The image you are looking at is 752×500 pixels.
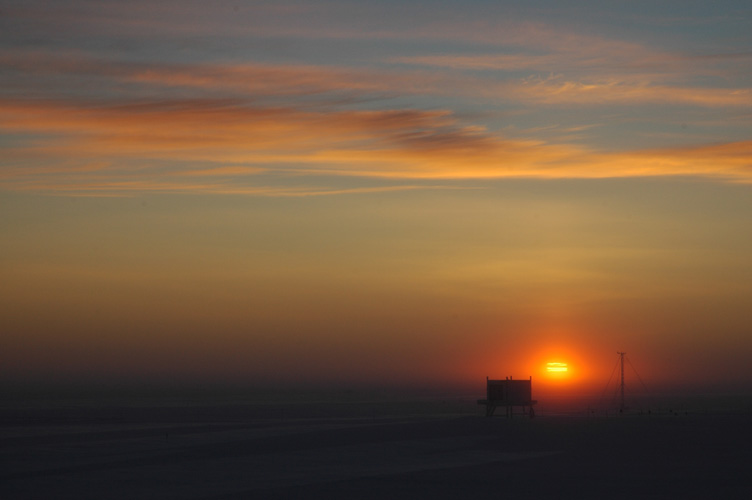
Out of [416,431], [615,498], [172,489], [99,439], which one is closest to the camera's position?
[615,498]

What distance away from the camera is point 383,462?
3606 centimetres

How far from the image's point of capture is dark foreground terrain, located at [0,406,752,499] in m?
28.3

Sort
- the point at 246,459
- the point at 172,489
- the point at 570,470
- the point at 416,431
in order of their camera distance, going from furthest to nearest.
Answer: the point at 416,431
the point at 246,459
the point at 570,470
the point at 172,489

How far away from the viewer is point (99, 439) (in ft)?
160

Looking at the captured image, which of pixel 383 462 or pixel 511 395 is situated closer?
pixel 383 462

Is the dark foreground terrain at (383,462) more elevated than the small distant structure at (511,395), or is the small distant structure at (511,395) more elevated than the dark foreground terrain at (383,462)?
the small distant structure at (511,395)

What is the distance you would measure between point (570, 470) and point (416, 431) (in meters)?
20.9

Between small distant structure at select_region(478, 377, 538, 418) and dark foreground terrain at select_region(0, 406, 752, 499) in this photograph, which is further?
small distant structure at select_region(478, 377, 538, 418)

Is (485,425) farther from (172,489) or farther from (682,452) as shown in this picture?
(172,489)

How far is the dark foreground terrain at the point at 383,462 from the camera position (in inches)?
1115

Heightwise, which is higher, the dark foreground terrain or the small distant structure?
A: the small distant structure

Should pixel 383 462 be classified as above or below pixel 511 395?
below

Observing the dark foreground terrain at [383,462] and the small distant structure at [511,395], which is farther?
the small distant structure at [511,395]

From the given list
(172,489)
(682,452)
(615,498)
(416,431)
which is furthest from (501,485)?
(416,431)
